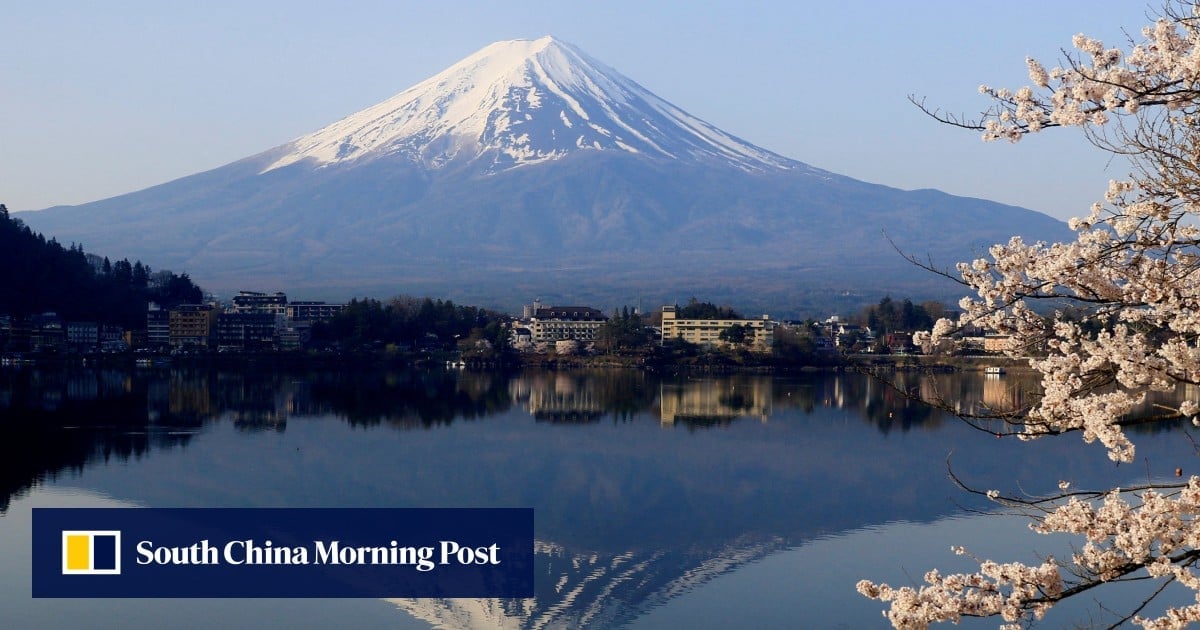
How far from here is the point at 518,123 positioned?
90625 millimetres

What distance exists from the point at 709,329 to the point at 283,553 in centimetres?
2974

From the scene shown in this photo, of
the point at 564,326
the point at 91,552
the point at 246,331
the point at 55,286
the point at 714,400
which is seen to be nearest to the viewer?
the point at 91,552

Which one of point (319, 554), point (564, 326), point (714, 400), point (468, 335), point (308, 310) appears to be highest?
point (308, 310)

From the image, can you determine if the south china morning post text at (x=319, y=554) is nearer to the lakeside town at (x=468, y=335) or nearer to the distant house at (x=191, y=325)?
the lakeside town at (x=468, y=335)

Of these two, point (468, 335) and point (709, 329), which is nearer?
point (709, 329)

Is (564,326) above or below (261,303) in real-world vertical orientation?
below

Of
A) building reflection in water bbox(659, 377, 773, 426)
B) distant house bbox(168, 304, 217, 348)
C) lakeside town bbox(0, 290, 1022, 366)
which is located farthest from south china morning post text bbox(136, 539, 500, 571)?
distant house bbox(168, 304, 217, 348)

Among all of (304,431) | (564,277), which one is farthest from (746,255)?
(304,431)

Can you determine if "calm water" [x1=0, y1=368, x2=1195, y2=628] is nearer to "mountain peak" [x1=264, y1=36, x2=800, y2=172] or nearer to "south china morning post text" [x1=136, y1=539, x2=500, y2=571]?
"south china morning post text" [x1=136, y1=539, x2=500, y2=571]

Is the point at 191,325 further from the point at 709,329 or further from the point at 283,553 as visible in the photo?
the point at 283,553

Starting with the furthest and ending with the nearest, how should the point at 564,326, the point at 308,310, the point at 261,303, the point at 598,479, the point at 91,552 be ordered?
the point at 308,310, the point at 261,303, the point at 564,326, the point at 598,479, the point at 91,552

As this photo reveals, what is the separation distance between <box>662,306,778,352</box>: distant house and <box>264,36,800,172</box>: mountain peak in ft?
166

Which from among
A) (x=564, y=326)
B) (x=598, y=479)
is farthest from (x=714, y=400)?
(x=564, y=326)

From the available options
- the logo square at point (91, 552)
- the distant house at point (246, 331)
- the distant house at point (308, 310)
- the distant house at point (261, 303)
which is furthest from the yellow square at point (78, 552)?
the distant house at point (308, 310)
